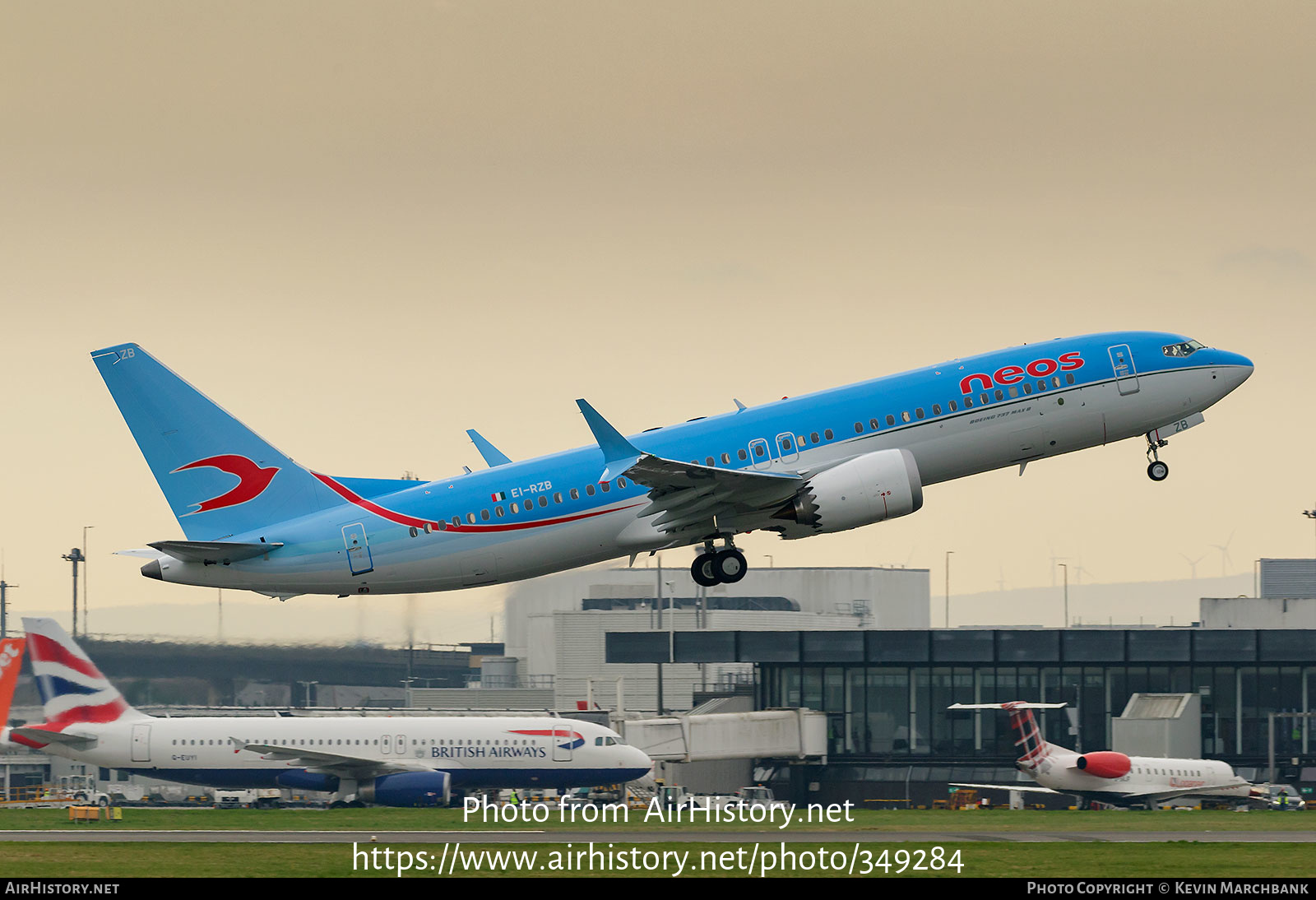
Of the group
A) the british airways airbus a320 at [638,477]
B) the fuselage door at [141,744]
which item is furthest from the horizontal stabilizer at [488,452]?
the fuselage door at [141,744]

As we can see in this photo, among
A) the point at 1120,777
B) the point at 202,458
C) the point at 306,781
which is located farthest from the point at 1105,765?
the point at 202,458

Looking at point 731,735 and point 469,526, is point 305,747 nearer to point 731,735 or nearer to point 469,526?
point 731,735

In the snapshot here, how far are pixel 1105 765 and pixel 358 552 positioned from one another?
43461mm

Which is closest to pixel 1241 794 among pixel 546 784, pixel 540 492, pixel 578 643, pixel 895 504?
pixel 546 784

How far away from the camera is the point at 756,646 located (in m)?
113

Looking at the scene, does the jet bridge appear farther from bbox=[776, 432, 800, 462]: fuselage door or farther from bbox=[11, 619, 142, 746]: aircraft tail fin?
bbox=[776, 432, 800, 462]: fuselage door

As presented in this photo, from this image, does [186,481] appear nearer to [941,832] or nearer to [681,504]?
[681,504]

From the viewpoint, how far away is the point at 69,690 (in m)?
76.3

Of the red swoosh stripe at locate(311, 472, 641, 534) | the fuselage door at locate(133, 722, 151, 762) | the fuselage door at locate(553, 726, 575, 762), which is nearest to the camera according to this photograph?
the red swoosh stripe at locate(311, 472, 641, 534)

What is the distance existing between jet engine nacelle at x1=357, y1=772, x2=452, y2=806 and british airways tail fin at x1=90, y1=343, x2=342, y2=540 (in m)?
24.6

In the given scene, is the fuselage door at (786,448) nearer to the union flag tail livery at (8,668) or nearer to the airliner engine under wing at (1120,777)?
the airliner engine under wing at (1120,777)

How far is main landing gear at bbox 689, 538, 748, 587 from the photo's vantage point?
53.0 metres

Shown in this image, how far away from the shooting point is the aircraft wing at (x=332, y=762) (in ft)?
246

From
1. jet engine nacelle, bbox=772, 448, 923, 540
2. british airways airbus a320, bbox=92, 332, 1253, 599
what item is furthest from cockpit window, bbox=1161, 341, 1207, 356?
jet engine nacelle, bbox=772, 448, 923, 540
